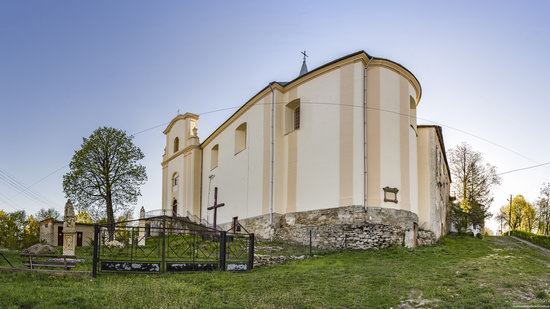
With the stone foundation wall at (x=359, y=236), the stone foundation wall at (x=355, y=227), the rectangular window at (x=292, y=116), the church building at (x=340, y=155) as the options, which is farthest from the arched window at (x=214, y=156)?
the stone foundation wall at (x=359, y=236)

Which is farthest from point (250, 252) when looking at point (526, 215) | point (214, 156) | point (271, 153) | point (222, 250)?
point (526, 215)

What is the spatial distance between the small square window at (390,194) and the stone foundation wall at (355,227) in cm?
41

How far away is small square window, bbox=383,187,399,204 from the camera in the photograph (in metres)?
19.1

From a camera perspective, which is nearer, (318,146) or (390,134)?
(390,134)

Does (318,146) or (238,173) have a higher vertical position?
(318,146)

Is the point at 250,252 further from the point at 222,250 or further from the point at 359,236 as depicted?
the point at 359,236

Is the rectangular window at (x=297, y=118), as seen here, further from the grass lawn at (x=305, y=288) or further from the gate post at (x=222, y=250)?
the gate post at (x=222, y=250)

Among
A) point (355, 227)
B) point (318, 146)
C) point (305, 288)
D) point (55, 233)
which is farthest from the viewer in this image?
point (55, 233)

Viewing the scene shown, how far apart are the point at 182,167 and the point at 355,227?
769 inches

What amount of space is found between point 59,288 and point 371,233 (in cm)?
1200

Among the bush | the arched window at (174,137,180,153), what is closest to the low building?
the arched window at (174,137,180,153)

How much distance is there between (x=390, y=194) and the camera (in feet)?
63.1

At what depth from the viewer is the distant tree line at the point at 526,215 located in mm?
46781

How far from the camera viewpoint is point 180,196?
34500 mm
